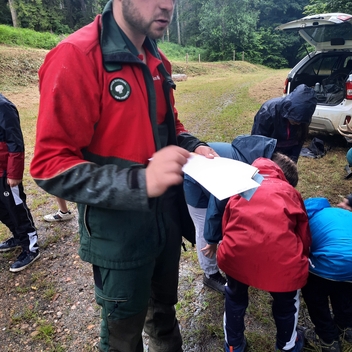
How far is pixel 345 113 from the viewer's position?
5.36 meters

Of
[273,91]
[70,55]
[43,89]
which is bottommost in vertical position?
[273,91]

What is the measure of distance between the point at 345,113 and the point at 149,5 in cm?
520

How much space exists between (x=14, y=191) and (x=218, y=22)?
41077 millimetres

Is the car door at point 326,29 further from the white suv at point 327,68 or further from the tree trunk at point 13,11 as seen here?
the tree trunk at point 13,11

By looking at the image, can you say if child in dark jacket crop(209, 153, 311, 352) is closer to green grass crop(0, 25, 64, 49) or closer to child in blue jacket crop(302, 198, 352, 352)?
child in blue jacket crop(302, 198, 352, 352)

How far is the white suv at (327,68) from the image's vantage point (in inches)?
210

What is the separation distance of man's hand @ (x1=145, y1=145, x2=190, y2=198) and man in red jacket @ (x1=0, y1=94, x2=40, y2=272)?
2.42 m

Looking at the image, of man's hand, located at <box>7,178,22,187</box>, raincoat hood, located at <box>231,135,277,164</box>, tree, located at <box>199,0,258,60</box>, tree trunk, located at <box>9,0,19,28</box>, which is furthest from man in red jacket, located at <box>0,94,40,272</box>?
tree, located at <box>199,0,258,60</box>

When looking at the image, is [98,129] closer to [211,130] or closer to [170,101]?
[170,101]

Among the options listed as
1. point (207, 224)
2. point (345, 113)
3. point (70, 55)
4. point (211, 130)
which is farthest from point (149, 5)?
point (211, 130)

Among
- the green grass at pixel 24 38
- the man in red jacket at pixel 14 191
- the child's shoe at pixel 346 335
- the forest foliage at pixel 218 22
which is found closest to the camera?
the child's shoe at pixel 346 335

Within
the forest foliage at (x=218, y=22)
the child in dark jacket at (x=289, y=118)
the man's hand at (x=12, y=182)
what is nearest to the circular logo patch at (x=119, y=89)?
the man's hand at (x=12, y=182)

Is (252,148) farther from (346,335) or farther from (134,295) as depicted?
(346,335)

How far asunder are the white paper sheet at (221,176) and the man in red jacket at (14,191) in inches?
91.9
